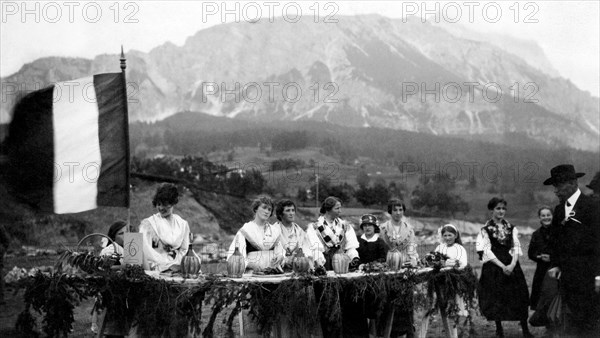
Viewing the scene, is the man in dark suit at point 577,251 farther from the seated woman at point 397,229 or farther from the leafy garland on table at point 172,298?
the leafy garland on table at point 172,298

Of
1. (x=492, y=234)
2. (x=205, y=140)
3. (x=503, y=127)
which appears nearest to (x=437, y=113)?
(x=503, y=127)

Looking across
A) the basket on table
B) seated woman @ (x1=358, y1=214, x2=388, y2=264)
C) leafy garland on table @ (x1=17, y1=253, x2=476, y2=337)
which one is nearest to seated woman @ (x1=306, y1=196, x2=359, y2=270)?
seated woman @ (x1=358, y1=214, x2=388, y2=264)

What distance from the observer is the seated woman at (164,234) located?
6.48m

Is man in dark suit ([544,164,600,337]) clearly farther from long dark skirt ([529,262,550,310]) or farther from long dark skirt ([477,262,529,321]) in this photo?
long dark skirt ([529,262,550,310])

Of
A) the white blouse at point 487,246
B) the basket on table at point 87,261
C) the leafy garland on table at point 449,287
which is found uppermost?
the basket on table at point 87,261

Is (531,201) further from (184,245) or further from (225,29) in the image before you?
(225,29)

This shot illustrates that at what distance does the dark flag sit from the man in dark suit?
4197 millimetres

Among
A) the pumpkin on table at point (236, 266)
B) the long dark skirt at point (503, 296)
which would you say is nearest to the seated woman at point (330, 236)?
the pumpkin on table at point (236, 266)

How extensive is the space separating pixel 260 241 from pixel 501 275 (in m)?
3.21

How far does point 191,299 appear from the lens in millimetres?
5676

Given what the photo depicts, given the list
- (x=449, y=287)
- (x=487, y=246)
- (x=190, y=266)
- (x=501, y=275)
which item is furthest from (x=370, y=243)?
(x=190, y=266)

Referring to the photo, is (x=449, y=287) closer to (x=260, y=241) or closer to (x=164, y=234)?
(x=260, y=241)

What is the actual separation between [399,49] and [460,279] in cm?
17069

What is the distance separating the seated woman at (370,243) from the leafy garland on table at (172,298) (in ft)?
5.30
